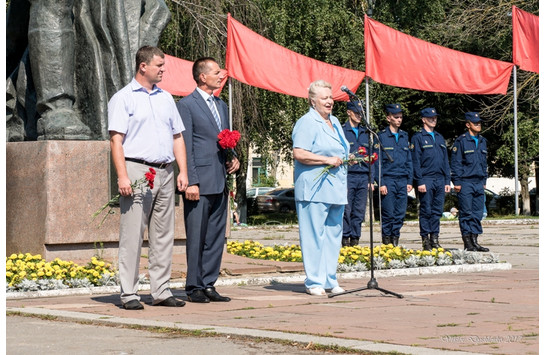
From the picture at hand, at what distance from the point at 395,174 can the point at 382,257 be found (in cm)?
296

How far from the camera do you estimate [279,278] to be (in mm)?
10609

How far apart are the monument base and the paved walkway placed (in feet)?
3.09

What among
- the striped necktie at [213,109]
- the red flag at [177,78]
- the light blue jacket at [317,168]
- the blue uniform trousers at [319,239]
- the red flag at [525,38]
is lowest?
the blue uniform trousers at [319,239]

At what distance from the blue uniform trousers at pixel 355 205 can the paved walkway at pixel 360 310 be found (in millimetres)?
2714

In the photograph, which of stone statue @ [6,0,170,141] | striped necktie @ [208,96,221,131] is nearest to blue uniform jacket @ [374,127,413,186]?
stone statue @ [6,0,170,141]

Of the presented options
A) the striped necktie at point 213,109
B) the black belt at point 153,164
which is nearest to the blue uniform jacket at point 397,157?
the striped necktie at point 213,109

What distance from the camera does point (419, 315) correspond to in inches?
303

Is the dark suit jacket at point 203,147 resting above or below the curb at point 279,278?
above

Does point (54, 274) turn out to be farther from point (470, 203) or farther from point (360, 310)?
point (470, 203)

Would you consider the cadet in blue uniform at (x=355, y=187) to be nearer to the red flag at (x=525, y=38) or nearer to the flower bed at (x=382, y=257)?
the flower bed at (x=382, y=257)

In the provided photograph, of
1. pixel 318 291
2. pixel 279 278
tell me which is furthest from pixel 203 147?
pixel 279 278

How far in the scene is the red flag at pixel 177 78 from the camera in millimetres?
22125

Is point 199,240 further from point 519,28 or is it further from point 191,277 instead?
point 519,28

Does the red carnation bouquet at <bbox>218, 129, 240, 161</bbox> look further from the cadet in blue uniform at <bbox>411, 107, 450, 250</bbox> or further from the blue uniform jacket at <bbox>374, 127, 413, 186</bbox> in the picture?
the cadet in blue uniform at <bbox>411, 107, 450, 250</bbox>
